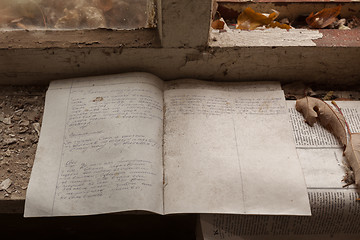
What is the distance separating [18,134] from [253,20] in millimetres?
870

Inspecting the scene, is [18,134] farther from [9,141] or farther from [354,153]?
[354,153]

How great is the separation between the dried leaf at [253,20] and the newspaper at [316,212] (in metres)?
0.40

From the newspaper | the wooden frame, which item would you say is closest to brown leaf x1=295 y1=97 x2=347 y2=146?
the newspaper

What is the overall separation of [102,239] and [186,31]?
941 mm

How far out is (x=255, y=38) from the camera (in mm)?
1071

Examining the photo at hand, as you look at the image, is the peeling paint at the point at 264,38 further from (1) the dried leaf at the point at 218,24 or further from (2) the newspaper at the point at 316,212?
(2) the newspaper at the point at 316,212

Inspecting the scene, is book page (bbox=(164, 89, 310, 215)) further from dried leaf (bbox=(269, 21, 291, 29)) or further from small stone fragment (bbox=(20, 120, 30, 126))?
small stone fragment (bbox=(20, 120, 30, 126))

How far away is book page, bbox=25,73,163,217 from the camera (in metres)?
0.88

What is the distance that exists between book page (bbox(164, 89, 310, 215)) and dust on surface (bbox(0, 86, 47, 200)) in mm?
396

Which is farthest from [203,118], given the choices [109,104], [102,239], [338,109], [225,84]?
[102,239]

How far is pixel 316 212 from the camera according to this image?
0.93 meters

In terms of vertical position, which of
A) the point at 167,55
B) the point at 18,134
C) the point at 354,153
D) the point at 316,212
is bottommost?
the point at 316,212

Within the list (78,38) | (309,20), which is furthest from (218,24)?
(78,38)

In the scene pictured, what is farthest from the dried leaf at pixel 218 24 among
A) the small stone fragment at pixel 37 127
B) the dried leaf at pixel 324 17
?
the small stone fragment at pixel 37 127
